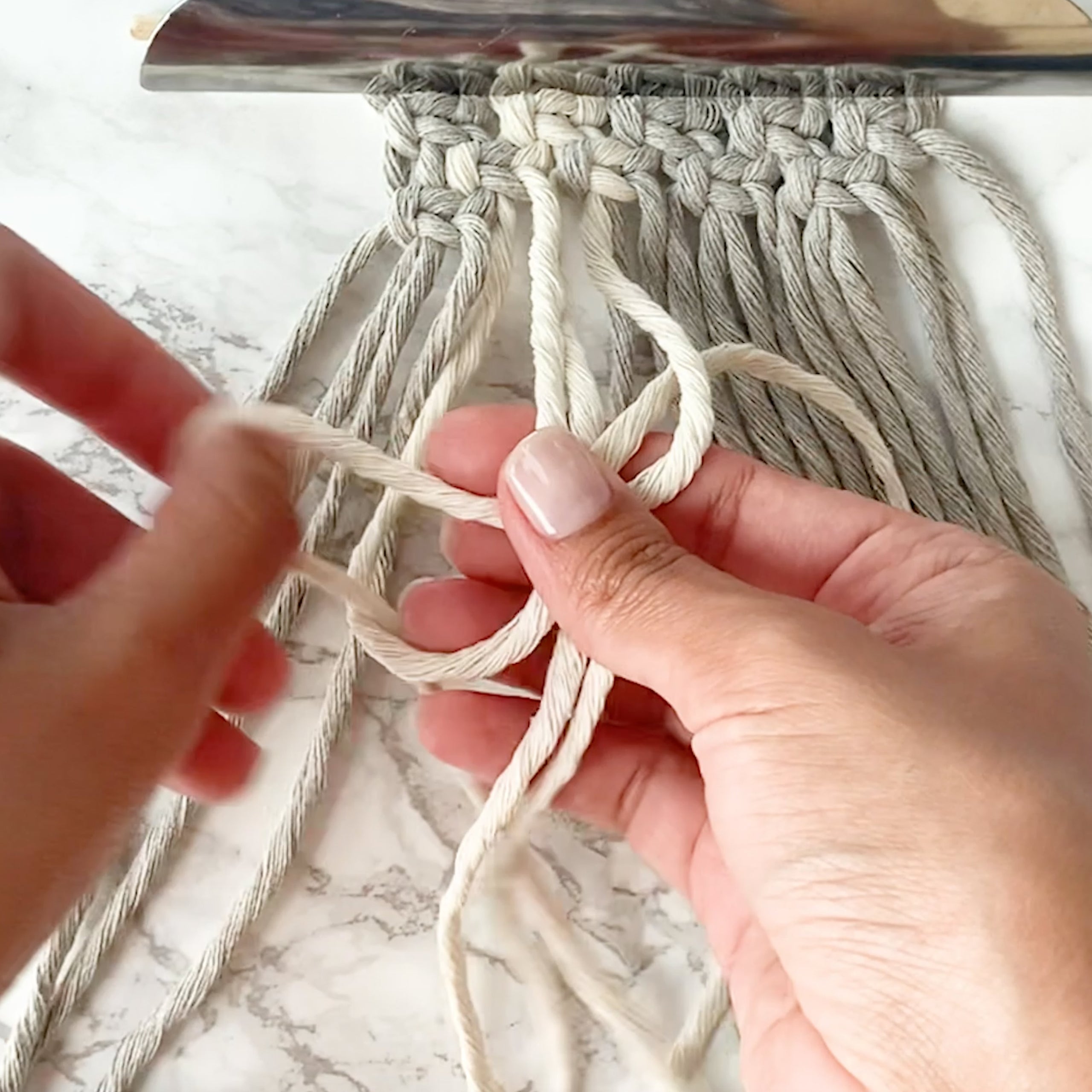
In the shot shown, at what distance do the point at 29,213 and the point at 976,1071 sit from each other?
2.32 feet

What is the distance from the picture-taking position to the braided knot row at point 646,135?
2.36 feet

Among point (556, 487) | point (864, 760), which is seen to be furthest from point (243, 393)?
point (864, 760)

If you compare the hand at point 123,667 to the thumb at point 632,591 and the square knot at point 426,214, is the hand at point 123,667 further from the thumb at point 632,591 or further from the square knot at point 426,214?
the square knot at point 426,214

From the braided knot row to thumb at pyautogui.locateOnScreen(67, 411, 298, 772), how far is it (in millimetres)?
300

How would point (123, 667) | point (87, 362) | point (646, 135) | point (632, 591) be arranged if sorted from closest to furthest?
point (123, 667), point (632, 591), point (87, 362), point (646, 135)

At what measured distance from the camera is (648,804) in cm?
→ 65

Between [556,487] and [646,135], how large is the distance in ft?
1.04

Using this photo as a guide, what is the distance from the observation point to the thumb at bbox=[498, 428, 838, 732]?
496 millimetres

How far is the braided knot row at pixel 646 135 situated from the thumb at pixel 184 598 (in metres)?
0.30

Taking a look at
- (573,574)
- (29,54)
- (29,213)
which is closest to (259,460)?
(573,574)

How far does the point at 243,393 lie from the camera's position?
71 cm

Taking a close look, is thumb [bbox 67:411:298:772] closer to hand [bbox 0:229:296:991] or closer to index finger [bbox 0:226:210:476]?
hand [bbox 0:229:296:991]

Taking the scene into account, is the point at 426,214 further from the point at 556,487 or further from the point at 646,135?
the point at 556,487

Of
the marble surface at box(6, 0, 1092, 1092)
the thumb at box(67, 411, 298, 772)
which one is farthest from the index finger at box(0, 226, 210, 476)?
the thumb at box(67, 411, 298, 772)
